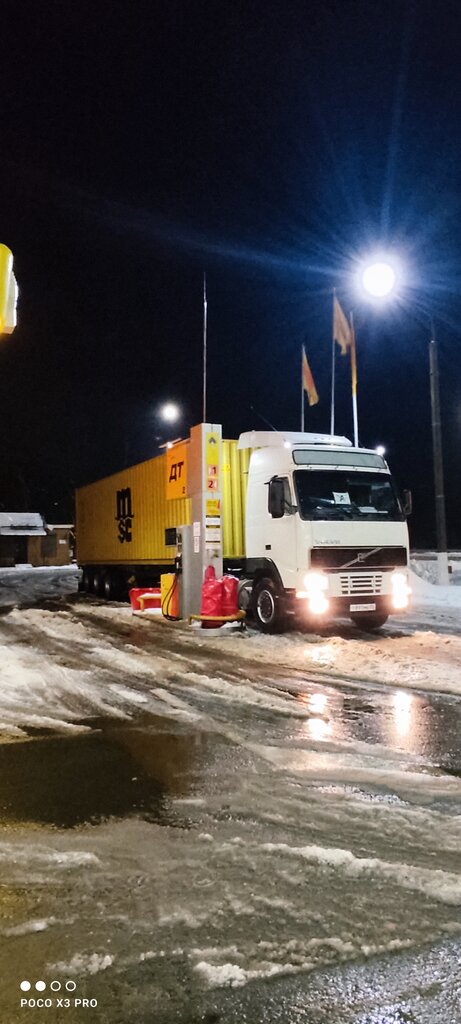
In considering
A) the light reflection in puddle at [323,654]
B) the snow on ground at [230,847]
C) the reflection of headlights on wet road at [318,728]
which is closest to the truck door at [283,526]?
the light reflection in puddle at [323,654]

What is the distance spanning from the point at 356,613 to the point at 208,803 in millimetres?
7527

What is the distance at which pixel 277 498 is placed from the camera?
11.5 metres

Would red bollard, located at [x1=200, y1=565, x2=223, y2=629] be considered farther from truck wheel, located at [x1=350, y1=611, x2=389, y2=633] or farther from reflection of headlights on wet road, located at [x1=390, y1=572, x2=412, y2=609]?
reflection of headlights on wet road, located at [x1=390, y1=572, x2=412, y2=609]

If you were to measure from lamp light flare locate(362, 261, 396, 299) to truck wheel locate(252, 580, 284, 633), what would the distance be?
7.25 meters

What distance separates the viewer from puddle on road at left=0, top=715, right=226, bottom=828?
4.11 meters

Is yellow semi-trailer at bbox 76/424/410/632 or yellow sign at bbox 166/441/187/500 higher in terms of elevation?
yellow sign at bbox 166/441/187/500

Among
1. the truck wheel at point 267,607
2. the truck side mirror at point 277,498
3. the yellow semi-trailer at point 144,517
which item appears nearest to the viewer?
the truck side mirror at point 277,498

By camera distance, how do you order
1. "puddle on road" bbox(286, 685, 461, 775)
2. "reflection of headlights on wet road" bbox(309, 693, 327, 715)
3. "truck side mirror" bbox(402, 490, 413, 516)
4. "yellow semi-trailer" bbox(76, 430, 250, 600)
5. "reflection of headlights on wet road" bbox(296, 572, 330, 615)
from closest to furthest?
"puddle on road" bbox(286, 685, 461, 775), "reflection of headlights on wet road" bbox(309, 693, 327, 715), "reflection of headlights on wet road" bbox(296, 572, 330, 615), "truck side mirror" bbox(402, 490, 413, 516), "yellow semi-trailer" bbox(76, 430, 250, 600)

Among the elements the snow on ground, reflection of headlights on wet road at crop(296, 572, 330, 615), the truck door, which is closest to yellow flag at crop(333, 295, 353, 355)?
the truck door

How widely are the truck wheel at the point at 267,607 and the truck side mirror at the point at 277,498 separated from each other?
131cm

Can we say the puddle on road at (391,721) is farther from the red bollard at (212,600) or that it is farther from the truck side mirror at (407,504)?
the truck side mirror at (407,504)

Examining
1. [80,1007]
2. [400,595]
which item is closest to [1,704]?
[80,1007]

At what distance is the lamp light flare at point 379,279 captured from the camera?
15328 millimetres

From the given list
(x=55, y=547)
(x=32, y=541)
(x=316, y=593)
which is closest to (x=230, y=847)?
(x=316, y=593)
